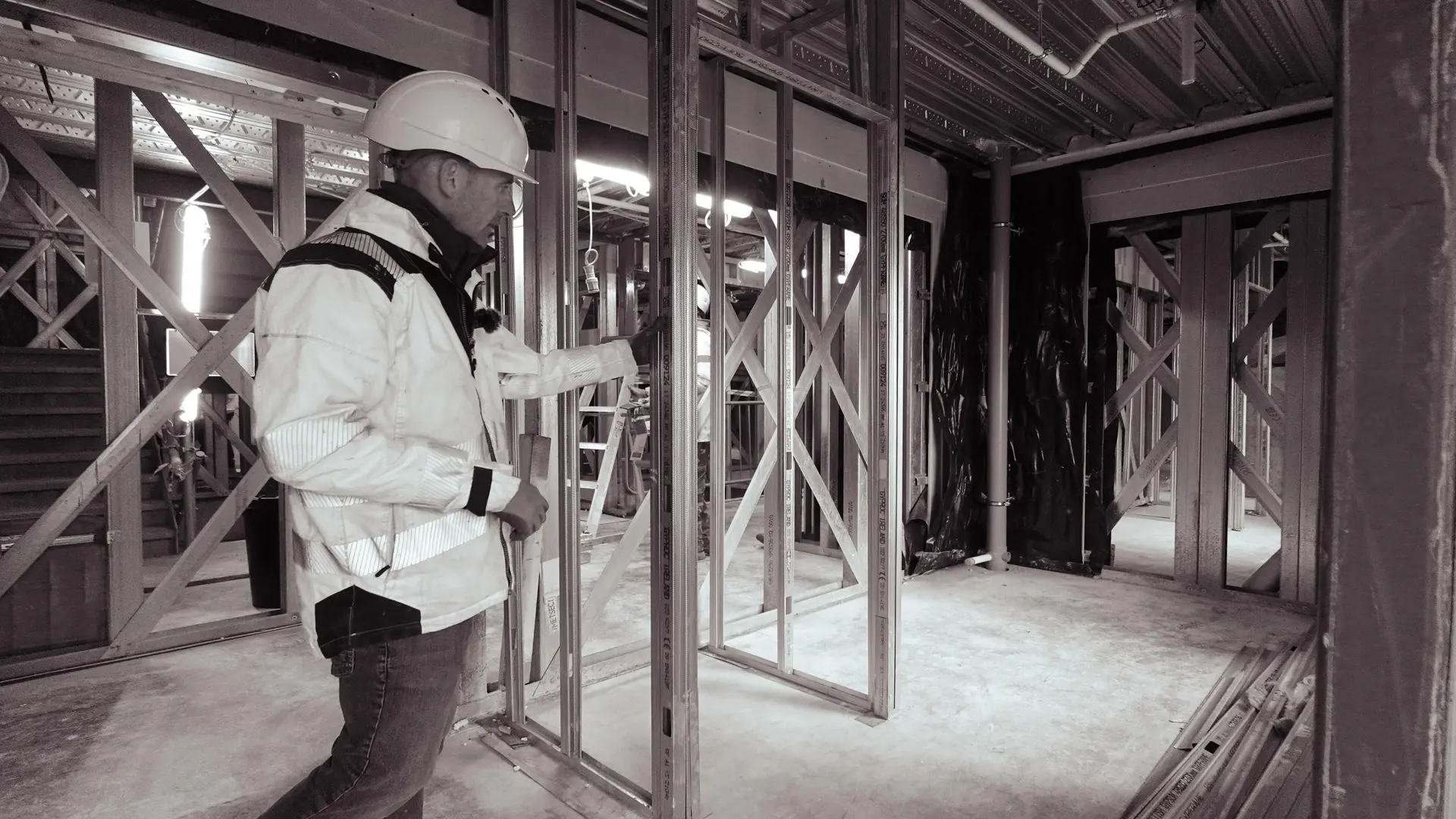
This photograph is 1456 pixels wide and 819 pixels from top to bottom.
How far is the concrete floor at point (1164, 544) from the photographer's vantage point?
5.49m

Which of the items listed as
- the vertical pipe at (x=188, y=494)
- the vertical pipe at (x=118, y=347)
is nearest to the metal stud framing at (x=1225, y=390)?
the vertical pipe at (x=118, y=347)

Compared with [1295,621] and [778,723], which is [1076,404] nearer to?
[1295,621]

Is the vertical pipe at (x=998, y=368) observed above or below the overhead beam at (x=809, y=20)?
below

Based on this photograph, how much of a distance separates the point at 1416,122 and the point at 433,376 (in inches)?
58.6

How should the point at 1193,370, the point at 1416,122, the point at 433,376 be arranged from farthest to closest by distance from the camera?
the point at 1193,370 → the point at 433,376 → the point at 1416,122

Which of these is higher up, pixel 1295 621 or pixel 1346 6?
pixel 1346 6

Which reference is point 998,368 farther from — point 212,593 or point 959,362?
point 212,593

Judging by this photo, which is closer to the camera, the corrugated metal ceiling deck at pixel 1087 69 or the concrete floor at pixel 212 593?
the corrugated metal ceiling deck at pixel 1087 69

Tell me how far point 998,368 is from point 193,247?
240 inches

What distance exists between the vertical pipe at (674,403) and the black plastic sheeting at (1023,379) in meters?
3.40

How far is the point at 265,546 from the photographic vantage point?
4164 mm

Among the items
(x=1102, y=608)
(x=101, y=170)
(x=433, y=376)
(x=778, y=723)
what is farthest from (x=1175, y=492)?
(x=101, y=170)

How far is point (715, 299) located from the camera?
2.97 m

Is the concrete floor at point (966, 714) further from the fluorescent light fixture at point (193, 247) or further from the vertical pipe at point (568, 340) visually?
the fluorescent light fixture at point (193, 247)
